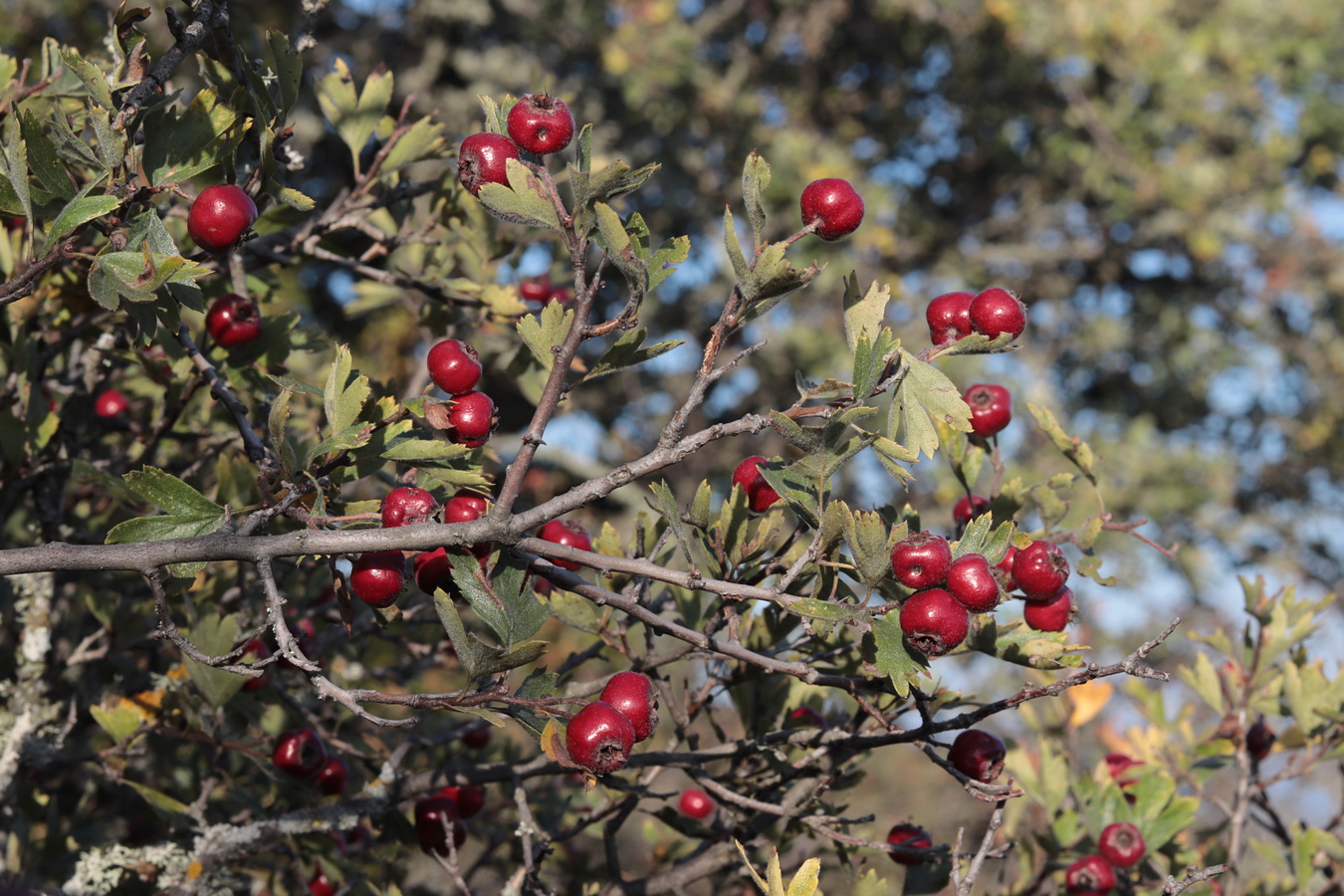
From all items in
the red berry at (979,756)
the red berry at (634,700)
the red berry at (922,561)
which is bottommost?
the red berry at (979,756)

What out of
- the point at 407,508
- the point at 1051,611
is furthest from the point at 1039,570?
the point at 407,508

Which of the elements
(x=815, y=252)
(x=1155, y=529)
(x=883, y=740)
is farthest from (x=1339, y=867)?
(x=1155, y=529)

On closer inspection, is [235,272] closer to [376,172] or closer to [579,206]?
[376,172]

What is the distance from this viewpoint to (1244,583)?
2.19 metres

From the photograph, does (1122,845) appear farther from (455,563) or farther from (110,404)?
(110,404)

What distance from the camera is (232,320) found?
161 centimetres

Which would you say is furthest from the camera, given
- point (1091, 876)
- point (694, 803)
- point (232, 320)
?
point (694, 803)

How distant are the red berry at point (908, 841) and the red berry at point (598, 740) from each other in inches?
26.0

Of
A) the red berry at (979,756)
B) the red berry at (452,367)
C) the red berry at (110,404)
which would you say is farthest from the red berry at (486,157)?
the red berry at (110,404)

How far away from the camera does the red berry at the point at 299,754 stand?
1793 millimetres

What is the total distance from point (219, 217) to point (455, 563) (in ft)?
1.89

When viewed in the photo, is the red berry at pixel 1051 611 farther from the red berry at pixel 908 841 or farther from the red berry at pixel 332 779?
the red berry at pixel 332 779

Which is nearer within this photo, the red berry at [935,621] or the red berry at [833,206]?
the red berry at [935,621]

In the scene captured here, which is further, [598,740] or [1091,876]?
[1091,876]
